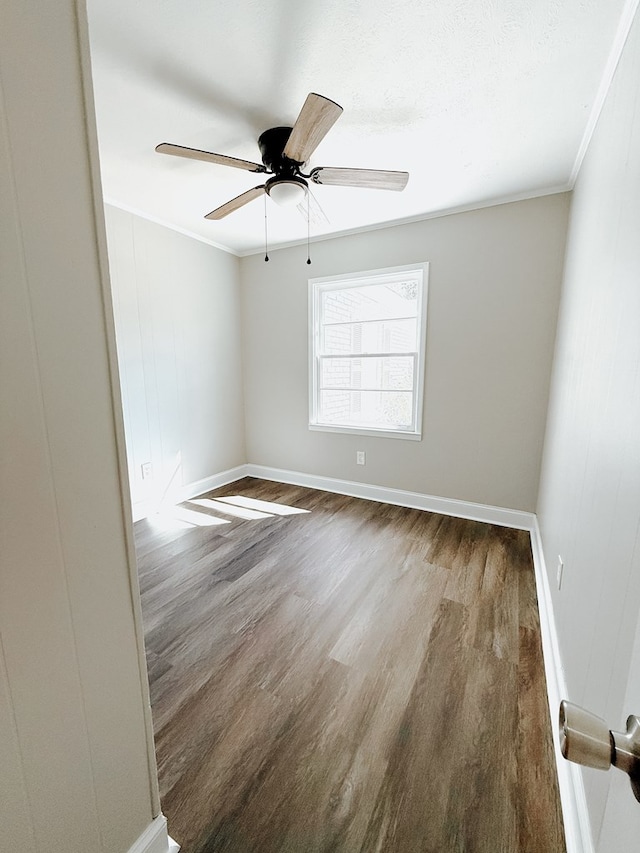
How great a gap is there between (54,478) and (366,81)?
2.00 m

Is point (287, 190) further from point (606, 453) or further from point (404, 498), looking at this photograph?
point (404, 498)

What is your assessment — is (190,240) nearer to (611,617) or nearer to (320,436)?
(320,436)

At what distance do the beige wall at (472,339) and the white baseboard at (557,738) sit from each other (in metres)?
0.90

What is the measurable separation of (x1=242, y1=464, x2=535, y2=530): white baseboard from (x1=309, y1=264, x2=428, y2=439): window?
1.87 ft

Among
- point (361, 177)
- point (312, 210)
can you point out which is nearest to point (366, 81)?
point (361, 177)

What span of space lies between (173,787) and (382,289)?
11.5 feet

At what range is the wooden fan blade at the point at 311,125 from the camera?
1.32 meters

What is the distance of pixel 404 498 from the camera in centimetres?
335

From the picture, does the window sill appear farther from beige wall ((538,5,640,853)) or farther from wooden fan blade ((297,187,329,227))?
wooden fan blade ((297,187,329,227))

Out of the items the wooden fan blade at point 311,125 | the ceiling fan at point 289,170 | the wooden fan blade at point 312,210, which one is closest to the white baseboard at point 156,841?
the wooden fan blade at point 311,125

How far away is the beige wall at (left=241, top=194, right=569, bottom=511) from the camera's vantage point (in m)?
2.61

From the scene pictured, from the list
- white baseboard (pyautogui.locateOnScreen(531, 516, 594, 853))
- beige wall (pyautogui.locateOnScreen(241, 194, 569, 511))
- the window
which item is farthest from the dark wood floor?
the window

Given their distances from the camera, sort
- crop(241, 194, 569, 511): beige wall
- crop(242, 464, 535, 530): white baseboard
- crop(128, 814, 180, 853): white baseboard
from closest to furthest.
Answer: crop(128, 814, 180, 853): white baseboard, crop(241, 194, 569, 511): beige wall, crop(242, 464, 535, 530): white baseboard

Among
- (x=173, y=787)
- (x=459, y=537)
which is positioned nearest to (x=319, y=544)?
(x=459, y=537)
